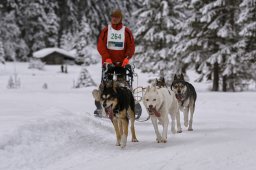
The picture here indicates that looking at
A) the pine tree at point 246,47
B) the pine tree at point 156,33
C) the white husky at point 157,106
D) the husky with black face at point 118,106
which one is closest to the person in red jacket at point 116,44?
the white husky at point 157,106

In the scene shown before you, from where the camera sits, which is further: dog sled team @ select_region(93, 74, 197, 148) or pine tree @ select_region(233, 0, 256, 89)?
pine tree @ select_region(233, 0, 256, 89)

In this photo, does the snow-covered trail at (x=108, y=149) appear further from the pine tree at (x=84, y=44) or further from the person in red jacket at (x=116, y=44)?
the pine tree at (x=84, y=44)

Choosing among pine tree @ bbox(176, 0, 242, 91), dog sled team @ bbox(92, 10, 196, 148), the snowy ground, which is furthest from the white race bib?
pine tree @ bbox(176, 0, 242, 91)

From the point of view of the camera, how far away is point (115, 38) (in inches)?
338

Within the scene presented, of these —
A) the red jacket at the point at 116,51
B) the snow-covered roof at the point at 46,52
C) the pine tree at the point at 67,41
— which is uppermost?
the pine tree at the point at 67,41

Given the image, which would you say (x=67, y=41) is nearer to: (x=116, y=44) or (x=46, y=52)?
(x=46, y=52)

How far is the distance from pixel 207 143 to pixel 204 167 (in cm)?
176

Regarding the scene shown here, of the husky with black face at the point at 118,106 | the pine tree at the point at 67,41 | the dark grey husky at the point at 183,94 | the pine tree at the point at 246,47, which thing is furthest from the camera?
the pine tree at the point at 67,41

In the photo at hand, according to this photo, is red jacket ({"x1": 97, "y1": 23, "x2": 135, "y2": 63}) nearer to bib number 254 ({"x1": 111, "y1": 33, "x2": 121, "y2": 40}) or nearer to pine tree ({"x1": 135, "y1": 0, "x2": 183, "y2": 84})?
bib number 254 ({"x1": 111, "y1": 33, "x2": 121, "y2": 40})

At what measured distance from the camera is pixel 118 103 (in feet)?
22.4

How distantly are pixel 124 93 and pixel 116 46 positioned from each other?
1.85 meters

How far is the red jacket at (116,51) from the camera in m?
8.60

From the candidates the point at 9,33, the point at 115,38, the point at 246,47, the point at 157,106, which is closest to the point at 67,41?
the point at 9,33

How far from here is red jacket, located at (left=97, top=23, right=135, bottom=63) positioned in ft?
28.2
